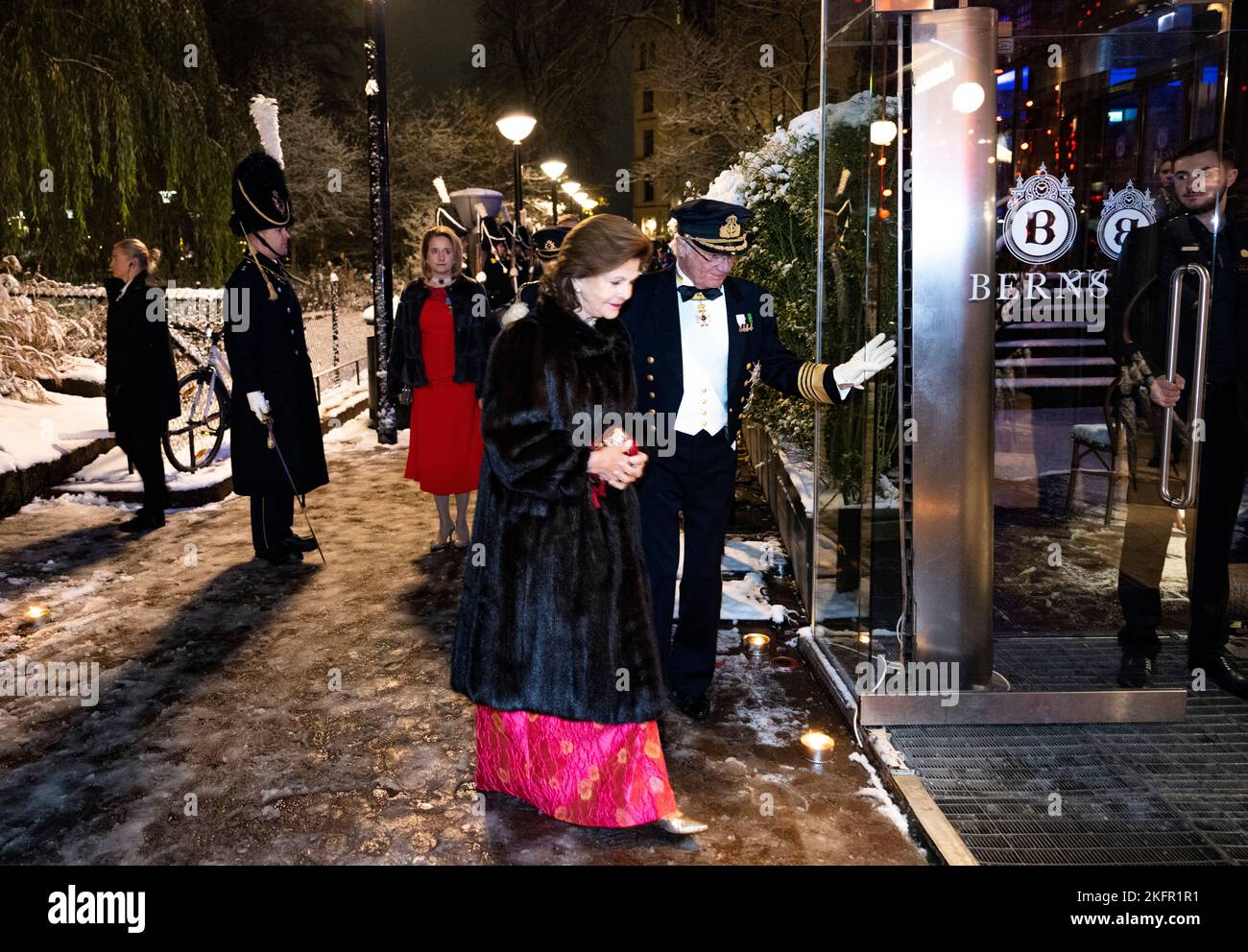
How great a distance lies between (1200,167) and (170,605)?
538 cm

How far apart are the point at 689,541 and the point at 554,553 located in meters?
1.20

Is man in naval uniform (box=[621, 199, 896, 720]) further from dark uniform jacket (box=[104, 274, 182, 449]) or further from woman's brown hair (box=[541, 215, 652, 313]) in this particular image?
dark uniform jacket (box=[104, 274, 182, 449])

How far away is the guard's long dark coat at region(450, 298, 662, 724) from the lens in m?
3.31

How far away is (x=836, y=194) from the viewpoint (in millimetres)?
4797

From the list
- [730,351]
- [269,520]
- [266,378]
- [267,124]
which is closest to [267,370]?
[266,378]

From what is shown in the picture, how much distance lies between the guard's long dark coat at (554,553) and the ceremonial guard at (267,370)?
11.9 ft

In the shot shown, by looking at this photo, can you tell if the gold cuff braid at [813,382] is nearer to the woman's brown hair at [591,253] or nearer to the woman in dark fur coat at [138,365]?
the woman's brown hair at [591,253]

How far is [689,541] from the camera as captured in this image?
4.51m

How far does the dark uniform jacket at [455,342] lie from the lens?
6.93m

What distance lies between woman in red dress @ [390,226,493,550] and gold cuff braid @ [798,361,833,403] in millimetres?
3052

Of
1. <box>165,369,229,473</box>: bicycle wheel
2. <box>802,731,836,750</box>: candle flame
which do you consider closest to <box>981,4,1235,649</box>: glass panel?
<box>802,731,836,750</box>: candle flame

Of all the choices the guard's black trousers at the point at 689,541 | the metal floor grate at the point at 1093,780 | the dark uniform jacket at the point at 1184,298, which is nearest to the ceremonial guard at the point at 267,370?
→ the guard's black trousers at the point at 689,541

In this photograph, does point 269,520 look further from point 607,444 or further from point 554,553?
point 607,444

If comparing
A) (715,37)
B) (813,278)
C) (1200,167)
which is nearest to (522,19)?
(715,37)
